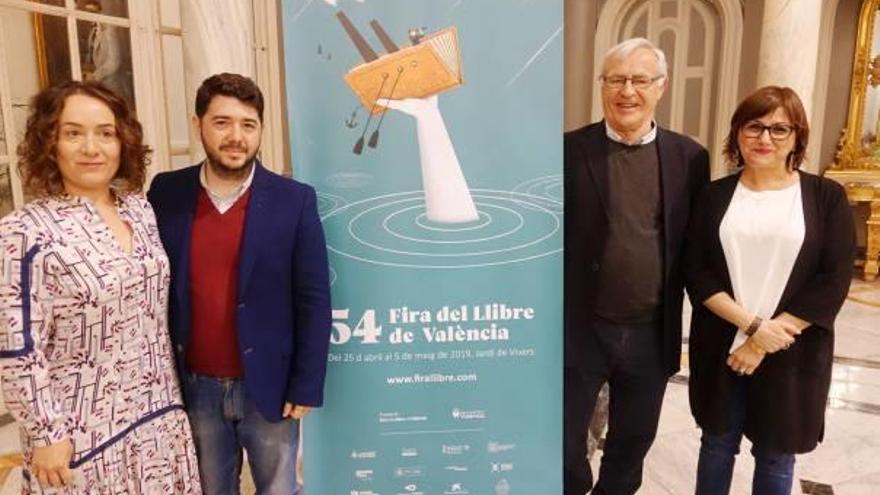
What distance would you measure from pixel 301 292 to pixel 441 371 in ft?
1.56

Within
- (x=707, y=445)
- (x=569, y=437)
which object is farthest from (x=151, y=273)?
(x=707, y=445)

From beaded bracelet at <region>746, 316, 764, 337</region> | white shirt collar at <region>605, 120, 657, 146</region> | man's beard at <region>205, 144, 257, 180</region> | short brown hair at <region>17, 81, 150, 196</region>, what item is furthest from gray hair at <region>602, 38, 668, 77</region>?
short brown hair at <region>17, 81, 150, 196</region>

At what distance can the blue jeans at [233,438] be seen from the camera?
1439mm

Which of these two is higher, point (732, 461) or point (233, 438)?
point (233, 438)

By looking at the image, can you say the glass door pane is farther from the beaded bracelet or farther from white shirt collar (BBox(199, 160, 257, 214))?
the beaded bracelet

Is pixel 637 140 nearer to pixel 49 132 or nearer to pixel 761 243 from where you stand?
pixel 761 243

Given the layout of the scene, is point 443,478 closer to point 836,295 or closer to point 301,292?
point 301,292

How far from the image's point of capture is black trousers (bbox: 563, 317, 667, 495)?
179 centimetres

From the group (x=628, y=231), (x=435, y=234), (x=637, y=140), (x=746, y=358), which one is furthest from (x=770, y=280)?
(x=435, y=234)

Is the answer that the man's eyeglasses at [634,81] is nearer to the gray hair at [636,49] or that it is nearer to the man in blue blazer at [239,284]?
the gray hair at [636,49]

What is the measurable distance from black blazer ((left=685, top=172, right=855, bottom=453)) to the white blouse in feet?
0.06

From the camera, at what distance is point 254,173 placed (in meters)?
1.42

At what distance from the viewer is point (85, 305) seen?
1.18 m

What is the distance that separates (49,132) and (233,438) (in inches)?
30.6
